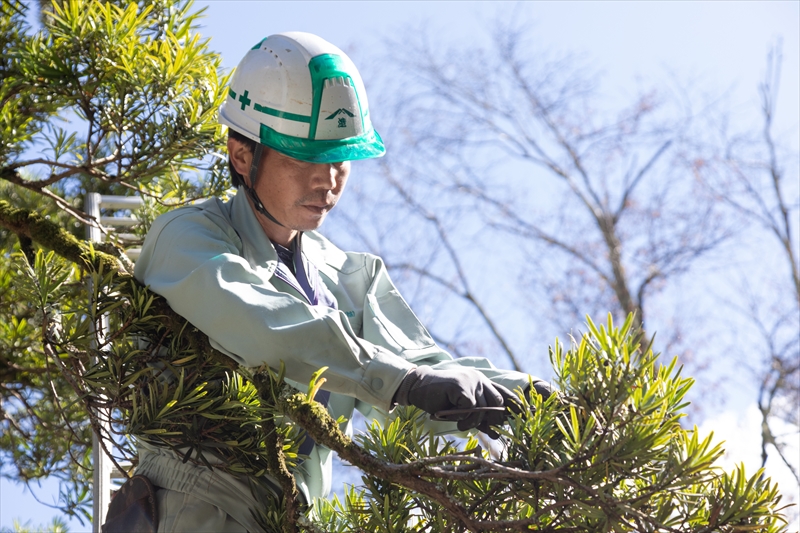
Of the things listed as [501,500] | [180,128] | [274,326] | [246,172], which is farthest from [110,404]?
[180,128]

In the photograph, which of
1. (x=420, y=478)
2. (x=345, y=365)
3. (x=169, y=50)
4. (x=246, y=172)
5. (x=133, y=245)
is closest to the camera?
(x=420, y=478)

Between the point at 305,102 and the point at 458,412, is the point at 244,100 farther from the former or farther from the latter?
the point at 458,412

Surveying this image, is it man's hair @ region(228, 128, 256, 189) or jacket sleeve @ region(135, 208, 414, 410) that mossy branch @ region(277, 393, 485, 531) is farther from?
man's hair @ region(228, 128, 256, 189)

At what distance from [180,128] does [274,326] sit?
88cm

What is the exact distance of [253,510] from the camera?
4.94ft

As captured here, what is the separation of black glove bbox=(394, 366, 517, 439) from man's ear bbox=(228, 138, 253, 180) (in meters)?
0.64

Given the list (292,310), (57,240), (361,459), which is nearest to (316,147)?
(292,310)

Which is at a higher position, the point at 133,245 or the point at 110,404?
the point at 133,245

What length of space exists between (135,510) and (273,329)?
0.46 meters

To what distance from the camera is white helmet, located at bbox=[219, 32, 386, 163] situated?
1.61 meters

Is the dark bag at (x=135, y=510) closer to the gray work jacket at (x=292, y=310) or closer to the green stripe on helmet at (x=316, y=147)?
the gray work jacket at (x=292, y=310)

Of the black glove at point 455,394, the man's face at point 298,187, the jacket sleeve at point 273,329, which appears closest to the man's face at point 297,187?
the man's face at point 298,187

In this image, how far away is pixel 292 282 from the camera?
1668 mm

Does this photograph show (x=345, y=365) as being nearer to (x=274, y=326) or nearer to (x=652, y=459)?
(x=274, y=326)
